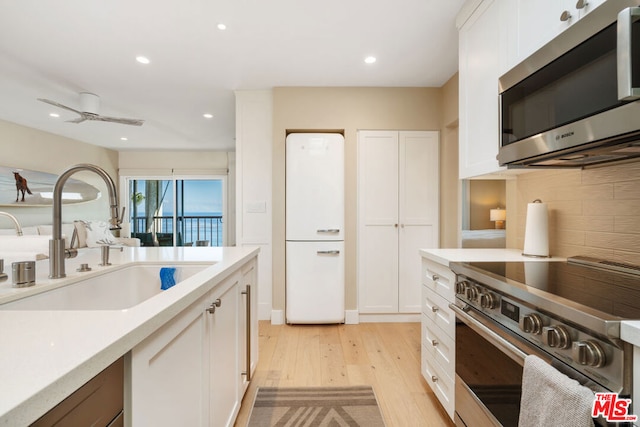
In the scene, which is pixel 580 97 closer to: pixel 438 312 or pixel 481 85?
pixel 481 85

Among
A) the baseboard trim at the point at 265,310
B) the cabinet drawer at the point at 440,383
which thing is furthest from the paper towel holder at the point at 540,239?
the baseboard trim at the point at 265,310

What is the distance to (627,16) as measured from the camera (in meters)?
0.80

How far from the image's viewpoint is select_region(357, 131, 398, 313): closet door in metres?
3.12

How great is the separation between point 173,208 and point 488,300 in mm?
7127

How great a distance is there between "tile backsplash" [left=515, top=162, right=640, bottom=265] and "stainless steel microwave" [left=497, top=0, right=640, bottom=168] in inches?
3.8

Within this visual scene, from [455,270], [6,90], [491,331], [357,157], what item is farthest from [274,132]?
[6,90]

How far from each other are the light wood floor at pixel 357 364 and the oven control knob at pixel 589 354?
1.16m

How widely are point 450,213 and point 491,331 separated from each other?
2.08 metres

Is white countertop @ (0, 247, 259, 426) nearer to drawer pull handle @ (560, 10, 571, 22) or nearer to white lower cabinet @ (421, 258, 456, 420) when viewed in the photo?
white lower cabinet @ (421, 258, 456, 420)

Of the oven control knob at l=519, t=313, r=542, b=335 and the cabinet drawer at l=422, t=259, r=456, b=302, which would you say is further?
the cabinet drawer at l=422, t=259, r=456, b=302

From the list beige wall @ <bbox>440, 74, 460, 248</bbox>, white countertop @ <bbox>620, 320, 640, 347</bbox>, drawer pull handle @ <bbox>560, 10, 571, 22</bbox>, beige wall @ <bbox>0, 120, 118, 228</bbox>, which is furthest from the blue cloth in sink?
beige wall @ <bbox>0, 120, 118, 228</bbox>

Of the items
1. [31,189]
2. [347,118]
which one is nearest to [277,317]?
[347,118]

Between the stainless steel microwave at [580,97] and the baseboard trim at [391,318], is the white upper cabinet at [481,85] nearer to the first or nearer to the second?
the stainless steel microwave at [580,97]

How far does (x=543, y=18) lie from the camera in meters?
1.29
